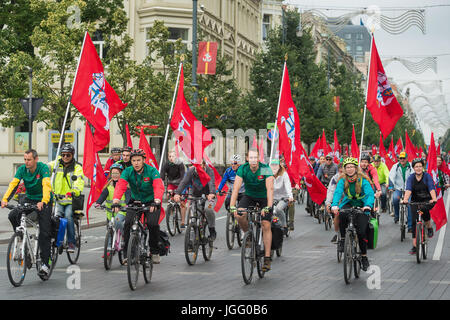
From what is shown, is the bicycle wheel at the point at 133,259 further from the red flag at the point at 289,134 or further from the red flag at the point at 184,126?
the red flag at the point at 289,134

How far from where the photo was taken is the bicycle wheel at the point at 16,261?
9.68 meters

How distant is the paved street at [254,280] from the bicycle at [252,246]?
170 mm

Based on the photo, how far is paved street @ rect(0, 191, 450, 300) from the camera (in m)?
9.20

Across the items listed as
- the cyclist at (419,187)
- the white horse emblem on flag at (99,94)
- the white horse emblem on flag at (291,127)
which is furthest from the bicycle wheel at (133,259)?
the white horse emblem on flag at (291,127)

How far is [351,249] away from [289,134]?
26.2ft

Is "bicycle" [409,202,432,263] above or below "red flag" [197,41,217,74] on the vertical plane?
below

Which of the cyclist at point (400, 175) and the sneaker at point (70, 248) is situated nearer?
the sneaker at point (70, 248)

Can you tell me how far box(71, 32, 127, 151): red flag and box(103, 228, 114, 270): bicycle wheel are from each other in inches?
106

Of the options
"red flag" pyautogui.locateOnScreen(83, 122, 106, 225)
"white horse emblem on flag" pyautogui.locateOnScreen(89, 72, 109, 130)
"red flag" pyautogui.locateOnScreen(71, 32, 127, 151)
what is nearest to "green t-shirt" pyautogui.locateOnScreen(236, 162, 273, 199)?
"red flag" pyautogui.locateOnScreen(83, 122, 106, 225)

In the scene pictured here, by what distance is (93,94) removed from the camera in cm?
1395

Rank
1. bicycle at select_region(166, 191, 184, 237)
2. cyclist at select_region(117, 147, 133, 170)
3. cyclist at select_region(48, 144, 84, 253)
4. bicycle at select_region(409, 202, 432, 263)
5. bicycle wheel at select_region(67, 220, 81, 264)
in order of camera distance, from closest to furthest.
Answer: cyclist at select_region(48, 144, 84, 253), bicycle wheel at select_region(67, 220, 81, 264), bicycle at select_region(409, 202, 432, 263), cyclist at select_region(117, 147, 133, 170), bicycle at select_region(166, 191, 184, 237)

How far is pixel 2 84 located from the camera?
25969 mm

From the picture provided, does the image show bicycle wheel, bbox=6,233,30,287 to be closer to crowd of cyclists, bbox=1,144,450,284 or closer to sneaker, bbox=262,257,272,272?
crowd of cyclists, bbox=1,144,450,284

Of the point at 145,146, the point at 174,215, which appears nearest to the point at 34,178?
the point at 145,146
